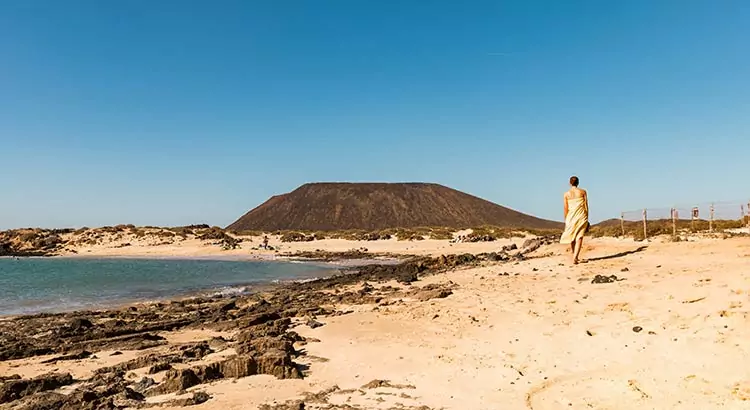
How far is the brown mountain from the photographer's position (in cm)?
8325

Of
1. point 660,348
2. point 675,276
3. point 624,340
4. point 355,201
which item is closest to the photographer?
point 660,348

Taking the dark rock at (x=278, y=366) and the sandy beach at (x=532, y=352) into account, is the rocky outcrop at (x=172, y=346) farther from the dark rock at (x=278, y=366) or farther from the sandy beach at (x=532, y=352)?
the sandy beach at (x=532, y=352)

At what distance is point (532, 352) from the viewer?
6.24m

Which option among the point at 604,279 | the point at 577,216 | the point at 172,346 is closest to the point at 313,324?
the point at 172,346

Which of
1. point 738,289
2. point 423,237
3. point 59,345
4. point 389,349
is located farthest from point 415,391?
point 423,237

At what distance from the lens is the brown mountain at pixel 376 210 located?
273ft

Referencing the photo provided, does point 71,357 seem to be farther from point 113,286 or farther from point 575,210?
point 113,286

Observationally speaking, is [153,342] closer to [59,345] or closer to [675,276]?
[59,345]

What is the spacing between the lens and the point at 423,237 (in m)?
47.6

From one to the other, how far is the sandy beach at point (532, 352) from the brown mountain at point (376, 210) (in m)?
69.9

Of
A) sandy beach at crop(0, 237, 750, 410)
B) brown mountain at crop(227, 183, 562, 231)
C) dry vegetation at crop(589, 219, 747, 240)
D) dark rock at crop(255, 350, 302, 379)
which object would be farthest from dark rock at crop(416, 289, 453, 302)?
brown mountain at crop(227, 183, 562, 231)

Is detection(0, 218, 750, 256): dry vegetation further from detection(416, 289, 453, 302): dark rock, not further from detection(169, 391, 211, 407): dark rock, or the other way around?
detection(169, 391, 211, 407): dark rock

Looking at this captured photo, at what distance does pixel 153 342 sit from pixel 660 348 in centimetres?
790

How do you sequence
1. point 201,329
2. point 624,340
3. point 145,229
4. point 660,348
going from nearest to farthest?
point 660,348 < point 624,340 < point 201,329 < point 145,229
